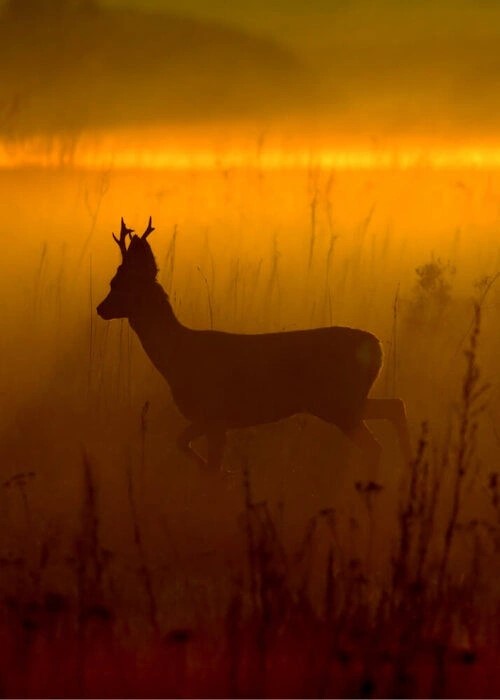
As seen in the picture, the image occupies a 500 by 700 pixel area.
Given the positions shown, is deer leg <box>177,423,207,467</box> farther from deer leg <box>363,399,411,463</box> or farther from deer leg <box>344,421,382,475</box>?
deer leg <box>363,399,411,463</box>

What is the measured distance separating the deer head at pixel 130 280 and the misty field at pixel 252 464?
17.7 inches

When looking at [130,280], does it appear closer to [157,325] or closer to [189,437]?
[157,325]

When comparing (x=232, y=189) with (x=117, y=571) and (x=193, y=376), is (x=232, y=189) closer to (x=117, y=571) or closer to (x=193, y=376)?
(x=193, y=376)

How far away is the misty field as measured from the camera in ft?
12.1

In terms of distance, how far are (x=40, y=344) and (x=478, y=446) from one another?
8.88ft

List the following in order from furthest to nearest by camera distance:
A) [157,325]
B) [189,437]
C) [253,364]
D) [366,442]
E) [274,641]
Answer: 1. [157,325]
2. [253,364]
3. [366,442]
4. [189,437]
5. [274,641]

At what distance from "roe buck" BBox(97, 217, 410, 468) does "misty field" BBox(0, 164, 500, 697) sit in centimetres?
17

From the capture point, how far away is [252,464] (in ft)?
21.0

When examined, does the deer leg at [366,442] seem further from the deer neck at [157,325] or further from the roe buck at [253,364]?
the deer neck at [157,325]

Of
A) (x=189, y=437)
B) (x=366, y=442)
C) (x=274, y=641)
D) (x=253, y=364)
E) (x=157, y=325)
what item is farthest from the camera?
(x=157, y=325)

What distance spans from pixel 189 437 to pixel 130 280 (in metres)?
0.93

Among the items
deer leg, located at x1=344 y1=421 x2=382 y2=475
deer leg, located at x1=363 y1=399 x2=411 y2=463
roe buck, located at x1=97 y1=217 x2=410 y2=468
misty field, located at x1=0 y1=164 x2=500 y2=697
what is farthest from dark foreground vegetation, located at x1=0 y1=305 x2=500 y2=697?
roe buck, located at x1=97 y1=217 x2=410 y2=468

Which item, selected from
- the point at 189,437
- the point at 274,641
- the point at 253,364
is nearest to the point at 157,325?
the point at 253,364

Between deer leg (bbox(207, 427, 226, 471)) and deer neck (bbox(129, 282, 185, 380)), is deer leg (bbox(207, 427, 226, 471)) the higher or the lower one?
the lower one
